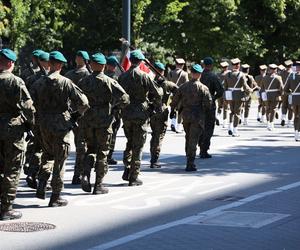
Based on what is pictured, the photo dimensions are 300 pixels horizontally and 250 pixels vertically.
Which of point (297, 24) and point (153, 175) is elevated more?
point (297, 24)

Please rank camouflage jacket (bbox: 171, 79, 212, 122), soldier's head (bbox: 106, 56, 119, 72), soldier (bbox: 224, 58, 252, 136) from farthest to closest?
1. soldier (bbox: 224, 58, 252, 136)
2. camouflage jacket (bbox: 171, 79, 212, 122)
3. soldier's head (bbox: 106, 56, 119, 72)

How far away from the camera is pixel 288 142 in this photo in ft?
67.5

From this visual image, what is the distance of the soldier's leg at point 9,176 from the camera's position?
9578 millimetres

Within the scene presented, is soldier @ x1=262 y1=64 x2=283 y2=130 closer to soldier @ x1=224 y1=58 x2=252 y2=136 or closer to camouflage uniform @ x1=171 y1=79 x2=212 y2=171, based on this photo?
soldier @ x1=224 y1=58 x2=252 y2=136

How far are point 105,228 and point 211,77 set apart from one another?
27.7 ft

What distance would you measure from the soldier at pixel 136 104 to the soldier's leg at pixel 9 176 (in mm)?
3208

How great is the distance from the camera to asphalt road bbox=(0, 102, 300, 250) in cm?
846

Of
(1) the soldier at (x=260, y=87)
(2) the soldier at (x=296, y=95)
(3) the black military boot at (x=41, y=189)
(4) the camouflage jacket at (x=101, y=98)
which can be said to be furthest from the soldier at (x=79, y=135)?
(1) the soldier at (x=260, y=87)

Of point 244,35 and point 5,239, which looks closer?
point 5,239

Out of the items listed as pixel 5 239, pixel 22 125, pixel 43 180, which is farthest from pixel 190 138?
pixel 5 239

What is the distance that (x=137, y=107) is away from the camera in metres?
12.6

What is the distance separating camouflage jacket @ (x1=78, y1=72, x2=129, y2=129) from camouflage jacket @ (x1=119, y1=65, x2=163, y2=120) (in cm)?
85

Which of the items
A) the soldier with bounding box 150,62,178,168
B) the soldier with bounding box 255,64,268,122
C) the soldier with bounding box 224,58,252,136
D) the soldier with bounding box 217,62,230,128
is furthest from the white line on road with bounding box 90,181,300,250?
the soldier with bounding box 255,64,268,122

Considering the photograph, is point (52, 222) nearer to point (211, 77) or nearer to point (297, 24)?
point (211, 77)
